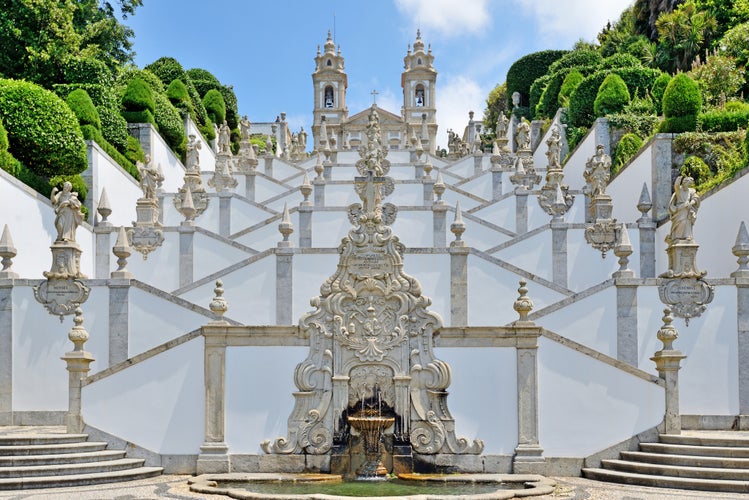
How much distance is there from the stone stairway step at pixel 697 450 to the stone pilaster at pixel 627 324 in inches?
158

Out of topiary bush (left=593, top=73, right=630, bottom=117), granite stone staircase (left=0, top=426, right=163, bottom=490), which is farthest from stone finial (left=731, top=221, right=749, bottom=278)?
topiary bush (left=593, top=73, right=630, bottom=117)

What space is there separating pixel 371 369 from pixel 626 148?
62.2ft

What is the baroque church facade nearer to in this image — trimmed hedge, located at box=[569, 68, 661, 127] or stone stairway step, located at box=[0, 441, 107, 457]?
trimmed hedge, located at box=[569, 68, 661, 127]

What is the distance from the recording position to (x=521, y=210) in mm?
28594

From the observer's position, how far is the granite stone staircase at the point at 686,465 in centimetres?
1387

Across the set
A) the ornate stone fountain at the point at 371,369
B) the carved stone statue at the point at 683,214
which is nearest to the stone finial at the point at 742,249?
the carved stone statue at the point at 683,214

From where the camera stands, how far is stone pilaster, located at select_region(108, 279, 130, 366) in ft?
64.6

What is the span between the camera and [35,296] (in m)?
18.6

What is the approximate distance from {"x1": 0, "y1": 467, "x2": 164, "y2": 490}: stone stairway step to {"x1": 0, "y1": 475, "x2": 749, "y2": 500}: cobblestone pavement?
0.62ft

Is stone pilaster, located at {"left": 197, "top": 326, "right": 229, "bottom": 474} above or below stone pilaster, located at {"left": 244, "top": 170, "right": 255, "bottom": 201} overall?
below

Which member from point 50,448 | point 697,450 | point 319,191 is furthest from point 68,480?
point 319,191

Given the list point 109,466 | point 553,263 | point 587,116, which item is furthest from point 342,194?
Answer: point 109,466

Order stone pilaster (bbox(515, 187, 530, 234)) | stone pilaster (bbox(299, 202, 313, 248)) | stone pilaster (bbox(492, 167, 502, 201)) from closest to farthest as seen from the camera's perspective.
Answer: stone pilaster (bbox(299, 202, 313, 248)), stone pilaster (bbox(515, 187, 530, 234)), stone pilaster (bbox(492, 167, 502, 201))

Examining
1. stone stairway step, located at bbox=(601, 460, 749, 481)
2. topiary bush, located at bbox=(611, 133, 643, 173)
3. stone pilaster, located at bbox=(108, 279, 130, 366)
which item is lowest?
stone stairway step, located at bbox=(601, 460, 749, 481)
